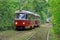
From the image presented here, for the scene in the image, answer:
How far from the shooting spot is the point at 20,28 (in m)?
29.6

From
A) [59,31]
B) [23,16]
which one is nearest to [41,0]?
[23,16]

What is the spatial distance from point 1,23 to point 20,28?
3.70m

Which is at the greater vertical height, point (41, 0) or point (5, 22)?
point (41, 0)

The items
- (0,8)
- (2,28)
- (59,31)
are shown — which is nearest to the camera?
(59,31)

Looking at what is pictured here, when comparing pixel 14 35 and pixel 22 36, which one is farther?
pixel 14 35

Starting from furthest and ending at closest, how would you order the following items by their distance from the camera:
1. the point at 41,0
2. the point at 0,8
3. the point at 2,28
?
the point at 41,0, the point at 2,28, the point at 0,8

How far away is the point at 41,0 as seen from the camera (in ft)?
185

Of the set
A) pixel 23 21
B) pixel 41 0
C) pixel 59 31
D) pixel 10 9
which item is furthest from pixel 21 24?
pixel 41 0

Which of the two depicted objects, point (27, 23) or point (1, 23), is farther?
point (27, 23)

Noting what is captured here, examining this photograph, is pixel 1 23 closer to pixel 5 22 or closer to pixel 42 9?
pixel 5 22

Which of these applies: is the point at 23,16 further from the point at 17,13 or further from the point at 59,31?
the point at 59,31

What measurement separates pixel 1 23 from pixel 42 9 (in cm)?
3383

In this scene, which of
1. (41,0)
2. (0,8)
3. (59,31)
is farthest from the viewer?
(41,0)

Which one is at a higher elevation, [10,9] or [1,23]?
[10,9]
